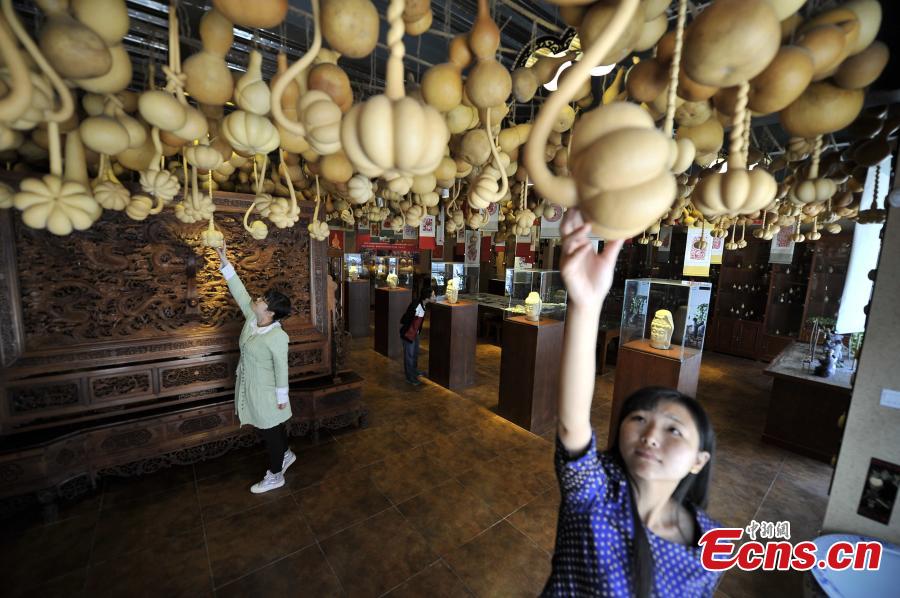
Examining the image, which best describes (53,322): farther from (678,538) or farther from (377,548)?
(678,538)

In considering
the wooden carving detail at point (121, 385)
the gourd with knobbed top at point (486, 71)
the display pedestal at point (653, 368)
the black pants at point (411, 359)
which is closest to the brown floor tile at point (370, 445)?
the black pants at point (411, 359)

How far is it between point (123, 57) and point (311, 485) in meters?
3.21

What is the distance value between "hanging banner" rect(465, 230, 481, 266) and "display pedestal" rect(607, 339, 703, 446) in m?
7.27

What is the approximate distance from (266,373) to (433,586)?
193cm

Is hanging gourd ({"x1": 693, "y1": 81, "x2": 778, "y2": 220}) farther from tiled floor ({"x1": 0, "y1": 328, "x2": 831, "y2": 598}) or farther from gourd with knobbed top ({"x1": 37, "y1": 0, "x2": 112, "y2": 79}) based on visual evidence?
tiled floor ({"x1": 0, "y1": 328, "x2": 831, "y2": 598})

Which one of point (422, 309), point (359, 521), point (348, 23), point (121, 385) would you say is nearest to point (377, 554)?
point (359, 521)

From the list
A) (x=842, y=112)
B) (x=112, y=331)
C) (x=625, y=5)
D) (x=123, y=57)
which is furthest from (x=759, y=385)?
(x=112, y=331)

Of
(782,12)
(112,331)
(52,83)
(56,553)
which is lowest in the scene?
(56,553)

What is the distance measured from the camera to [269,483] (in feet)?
10.1

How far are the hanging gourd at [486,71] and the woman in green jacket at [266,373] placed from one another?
256cm

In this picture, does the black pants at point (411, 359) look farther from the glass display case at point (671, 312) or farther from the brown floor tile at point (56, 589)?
the brown floor tile at point (56, 589)

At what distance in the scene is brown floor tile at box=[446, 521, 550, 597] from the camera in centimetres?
230

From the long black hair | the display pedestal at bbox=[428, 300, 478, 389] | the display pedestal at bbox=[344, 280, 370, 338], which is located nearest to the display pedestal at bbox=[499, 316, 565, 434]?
the display pedestal at bbox=[428, 300, 478, 389]

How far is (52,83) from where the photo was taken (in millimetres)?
724
